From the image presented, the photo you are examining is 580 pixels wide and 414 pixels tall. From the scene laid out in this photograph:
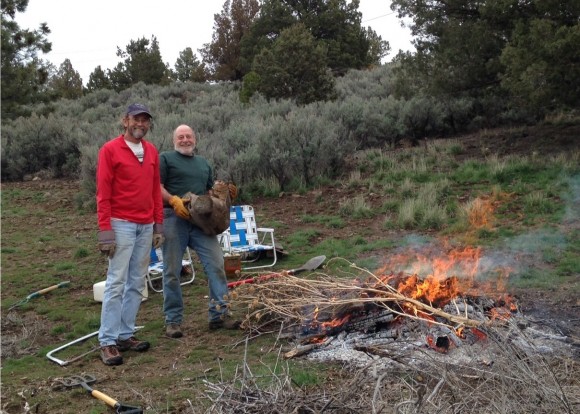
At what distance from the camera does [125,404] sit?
14.4 feet

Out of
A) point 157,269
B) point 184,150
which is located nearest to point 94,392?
point 184,150

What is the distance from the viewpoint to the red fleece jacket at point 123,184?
541 cm

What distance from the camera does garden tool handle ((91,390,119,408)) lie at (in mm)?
4383

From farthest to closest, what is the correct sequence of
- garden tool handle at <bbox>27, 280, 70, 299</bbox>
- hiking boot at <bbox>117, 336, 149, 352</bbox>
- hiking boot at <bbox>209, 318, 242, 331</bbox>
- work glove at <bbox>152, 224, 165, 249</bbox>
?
1. garden tool handle at <bbox>27, 280, 70, 299</bbox>
2. hiking boot at <bbox>209, 318, 242, 331</bbox>
3. work glove at <bbox>152, 224, 165, 249</bbox>
4. hiking boot at <bbox>117, 336, 149, 352</bbox>

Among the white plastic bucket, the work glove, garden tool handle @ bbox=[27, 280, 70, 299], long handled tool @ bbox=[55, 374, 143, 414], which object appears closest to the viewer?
long handled tool @ bbox=[55, 374, 143, 414]

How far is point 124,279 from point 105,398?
4.24ft

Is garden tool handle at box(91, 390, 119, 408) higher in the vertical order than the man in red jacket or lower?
lower

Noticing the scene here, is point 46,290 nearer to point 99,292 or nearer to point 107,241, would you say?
point 99,292

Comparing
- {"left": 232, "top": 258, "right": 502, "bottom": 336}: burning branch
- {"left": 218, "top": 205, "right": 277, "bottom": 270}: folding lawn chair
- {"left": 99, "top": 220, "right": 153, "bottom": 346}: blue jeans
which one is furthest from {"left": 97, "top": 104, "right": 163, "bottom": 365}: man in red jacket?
{"left": 218, "top": 205, "right": 277, "bottom": 270}: folding lawn chair

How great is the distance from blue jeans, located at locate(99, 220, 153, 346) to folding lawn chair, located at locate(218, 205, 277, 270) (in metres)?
3.05

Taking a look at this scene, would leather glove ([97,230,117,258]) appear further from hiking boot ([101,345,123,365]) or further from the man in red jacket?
hiking boot ([101,345,123,365])

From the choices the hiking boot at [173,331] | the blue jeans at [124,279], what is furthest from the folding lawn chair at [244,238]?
the blue jeans at [124,279]

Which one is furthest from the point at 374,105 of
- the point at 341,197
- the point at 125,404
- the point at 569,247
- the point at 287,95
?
the point at 125,404

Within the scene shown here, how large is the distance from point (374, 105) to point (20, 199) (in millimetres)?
9318
